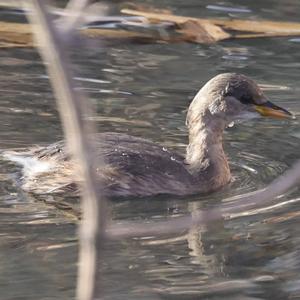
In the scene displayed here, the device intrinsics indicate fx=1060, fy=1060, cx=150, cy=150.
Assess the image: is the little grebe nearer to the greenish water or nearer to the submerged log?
the greenish water

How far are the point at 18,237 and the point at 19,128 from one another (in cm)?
209

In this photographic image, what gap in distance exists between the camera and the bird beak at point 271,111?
7223 millimetres

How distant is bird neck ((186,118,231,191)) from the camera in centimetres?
704

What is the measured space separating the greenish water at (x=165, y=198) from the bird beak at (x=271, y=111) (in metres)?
0.33

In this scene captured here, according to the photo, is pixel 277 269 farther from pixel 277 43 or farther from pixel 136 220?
Answer: pixel 277 43

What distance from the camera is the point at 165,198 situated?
22.2 feet

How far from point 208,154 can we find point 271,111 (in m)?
0.52

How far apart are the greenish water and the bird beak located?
0.33 meters

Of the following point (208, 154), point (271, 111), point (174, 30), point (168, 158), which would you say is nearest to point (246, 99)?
point (271, 111)

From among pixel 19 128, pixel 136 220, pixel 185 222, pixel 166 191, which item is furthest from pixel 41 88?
pixel 185 222

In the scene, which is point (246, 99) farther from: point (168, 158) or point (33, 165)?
point (33, 165)

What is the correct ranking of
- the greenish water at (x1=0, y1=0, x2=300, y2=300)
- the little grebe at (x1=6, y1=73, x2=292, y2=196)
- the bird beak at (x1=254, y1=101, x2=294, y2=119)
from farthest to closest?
the bird beak at (x1=254, y1=101, x2=294, y2=119) < the little grebe at (x1=6, y1=73, x2=292, y2=196) < the greenish water at (x1=0, y1=0, x2=300, y2=300)

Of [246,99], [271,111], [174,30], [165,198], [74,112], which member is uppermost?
[174,30]

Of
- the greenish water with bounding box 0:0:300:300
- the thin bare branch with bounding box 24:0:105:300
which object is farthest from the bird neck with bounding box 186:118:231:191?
the thin bare branch with bounding box 24:0:105:300
